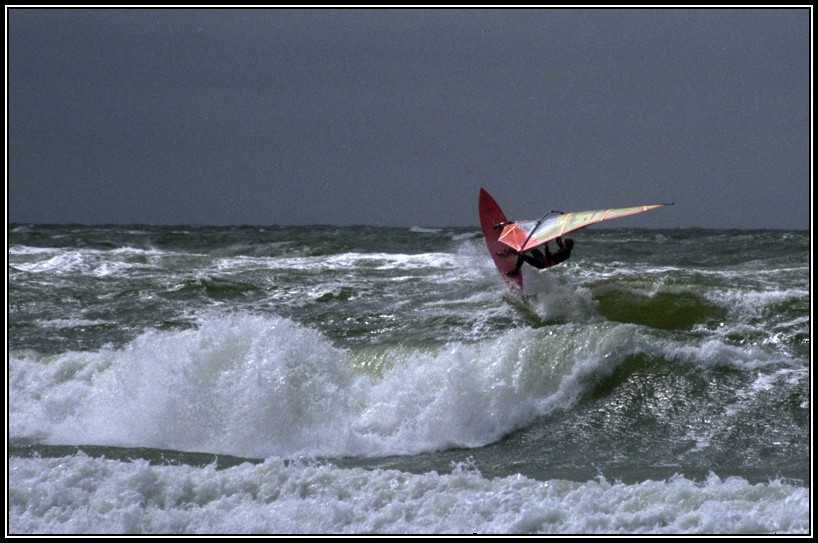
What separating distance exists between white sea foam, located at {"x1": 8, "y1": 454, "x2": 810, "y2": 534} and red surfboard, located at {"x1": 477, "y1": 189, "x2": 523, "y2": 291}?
23.4 ft

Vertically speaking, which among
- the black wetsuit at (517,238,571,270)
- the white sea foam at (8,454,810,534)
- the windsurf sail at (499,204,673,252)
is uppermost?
the windsurf sail at (499,204,673,252)

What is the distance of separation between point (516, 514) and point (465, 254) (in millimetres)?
13350

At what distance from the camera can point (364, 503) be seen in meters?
5.46

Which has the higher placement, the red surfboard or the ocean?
the red surfboard

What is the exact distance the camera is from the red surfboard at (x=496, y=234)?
12.9 metres

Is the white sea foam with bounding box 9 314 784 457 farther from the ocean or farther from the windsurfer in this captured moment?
the windsurfer

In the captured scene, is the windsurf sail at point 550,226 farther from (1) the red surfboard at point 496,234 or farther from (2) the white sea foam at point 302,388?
(2) the white sea foam at point 302,388

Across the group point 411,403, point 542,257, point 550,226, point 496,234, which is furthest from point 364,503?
point 496,234

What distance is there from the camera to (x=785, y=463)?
6805 mm

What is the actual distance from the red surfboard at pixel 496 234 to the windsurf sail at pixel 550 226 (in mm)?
159

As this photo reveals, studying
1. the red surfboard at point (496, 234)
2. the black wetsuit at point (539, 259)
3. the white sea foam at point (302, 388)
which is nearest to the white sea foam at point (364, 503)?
the white sea foam at point (302, 388)

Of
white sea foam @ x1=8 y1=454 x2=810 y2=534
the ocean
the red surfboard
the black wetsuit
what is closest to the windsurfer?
the black wetsuit

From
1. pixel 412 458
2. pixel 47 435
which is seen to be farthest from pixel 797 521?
pixel 47 435

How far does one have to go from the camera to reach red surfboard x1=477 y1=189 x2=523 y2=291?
42.3 feet
